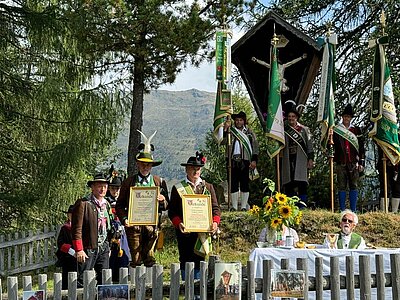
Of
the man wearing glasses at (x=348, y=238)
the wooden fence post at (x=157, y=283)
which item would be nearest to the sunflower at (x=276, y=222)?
the man wearing glasses at (x=348, y=238)

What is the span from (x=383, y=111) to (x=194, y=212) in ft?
15.2

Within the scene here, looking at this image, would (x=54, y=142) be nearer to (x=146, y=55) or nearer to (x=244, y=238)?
(x=146, y=55)

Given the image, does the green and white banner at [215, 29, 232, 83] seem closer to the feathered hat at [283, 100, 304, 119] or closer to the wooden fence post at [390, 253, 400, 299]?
the feathered hat at [283, 100, 304, 119]

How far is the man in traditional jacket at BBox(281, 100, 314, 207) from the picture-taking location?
1123 cm

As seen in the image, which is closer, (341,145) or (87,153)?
(341,145)

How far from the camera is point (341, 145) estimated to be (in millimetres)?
11344

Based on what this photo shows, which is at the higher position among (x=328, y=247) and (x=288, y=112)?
(x=288, y=112)

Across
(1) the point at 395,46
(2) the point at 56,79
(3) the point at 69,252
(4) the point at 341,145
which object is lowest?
(3) the point at 69,252

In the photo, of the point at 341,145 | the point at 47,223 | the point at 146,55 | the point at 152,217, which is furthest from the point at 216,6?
the point at 152,217

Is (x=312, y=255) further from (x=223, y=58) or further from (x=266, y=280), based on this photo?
(x=223, y=58)

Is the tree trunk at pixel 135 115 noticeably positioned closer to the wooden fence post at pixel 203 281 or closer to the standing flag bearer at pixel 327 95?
the standing flag bearer at pixel 327 95

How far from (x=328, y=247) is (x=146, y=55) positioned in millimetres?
Answer: 7357

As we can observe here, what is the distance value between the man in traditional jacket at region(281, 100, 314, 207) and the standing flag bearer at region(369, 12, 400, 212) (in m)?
1.06

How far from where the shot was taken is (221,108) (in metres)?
11.4
